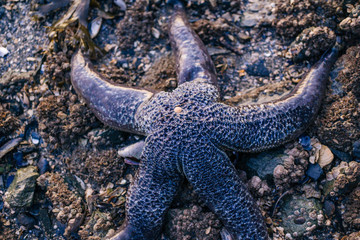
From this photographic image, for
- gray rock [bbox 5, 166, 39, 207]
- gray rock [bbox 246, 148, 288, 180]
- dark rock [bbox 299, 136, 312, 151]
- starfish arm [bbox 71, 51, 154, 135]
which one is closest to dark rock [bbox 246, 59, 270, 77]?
dark rock [bbox 299, 136, 312, 151]

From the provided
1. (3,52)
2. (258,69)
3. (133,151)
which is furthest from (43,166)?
(258,69)

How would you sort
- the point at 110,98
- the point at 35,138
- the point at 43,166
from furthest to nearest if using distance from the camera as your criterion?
the point at 35,138 < the point at 43,166 < the point at 110,98

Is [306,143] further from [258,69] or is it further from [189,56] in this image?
[189,56]

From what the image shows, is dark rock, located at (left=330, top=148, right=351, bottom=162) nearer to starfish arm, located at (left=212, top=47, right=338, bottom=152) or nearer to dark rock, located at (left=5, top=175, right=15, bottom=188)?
starfish arm, located at (left=212, top=47, right=338, bottom=152)

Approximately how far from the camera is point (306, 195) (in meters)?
4.18

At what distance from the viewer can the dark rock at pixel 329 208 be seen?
408 cm

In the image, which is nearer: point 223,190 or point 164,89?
point 223,190

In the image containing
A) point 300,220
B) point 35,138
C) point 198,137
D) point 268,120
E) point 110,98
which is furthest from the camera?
point 35,138

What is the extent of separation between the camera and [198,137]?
3.60 m

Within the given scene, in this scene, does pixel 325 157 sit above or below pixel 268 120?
below

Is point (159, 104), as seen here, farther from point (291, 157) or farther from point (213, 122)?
point (291, 157)

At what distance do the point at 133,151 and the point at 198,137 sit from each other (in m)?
1.17

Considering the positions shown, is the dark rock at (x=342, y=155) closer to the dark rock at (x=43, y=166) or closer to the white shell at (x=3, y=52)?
the dark rock at (x=43, y=166)

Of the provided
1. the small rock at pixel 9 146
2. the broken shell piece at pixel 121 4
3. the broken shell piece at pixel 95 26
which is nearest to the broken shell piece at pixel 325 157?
the broken shell piece at pixel 121 4
